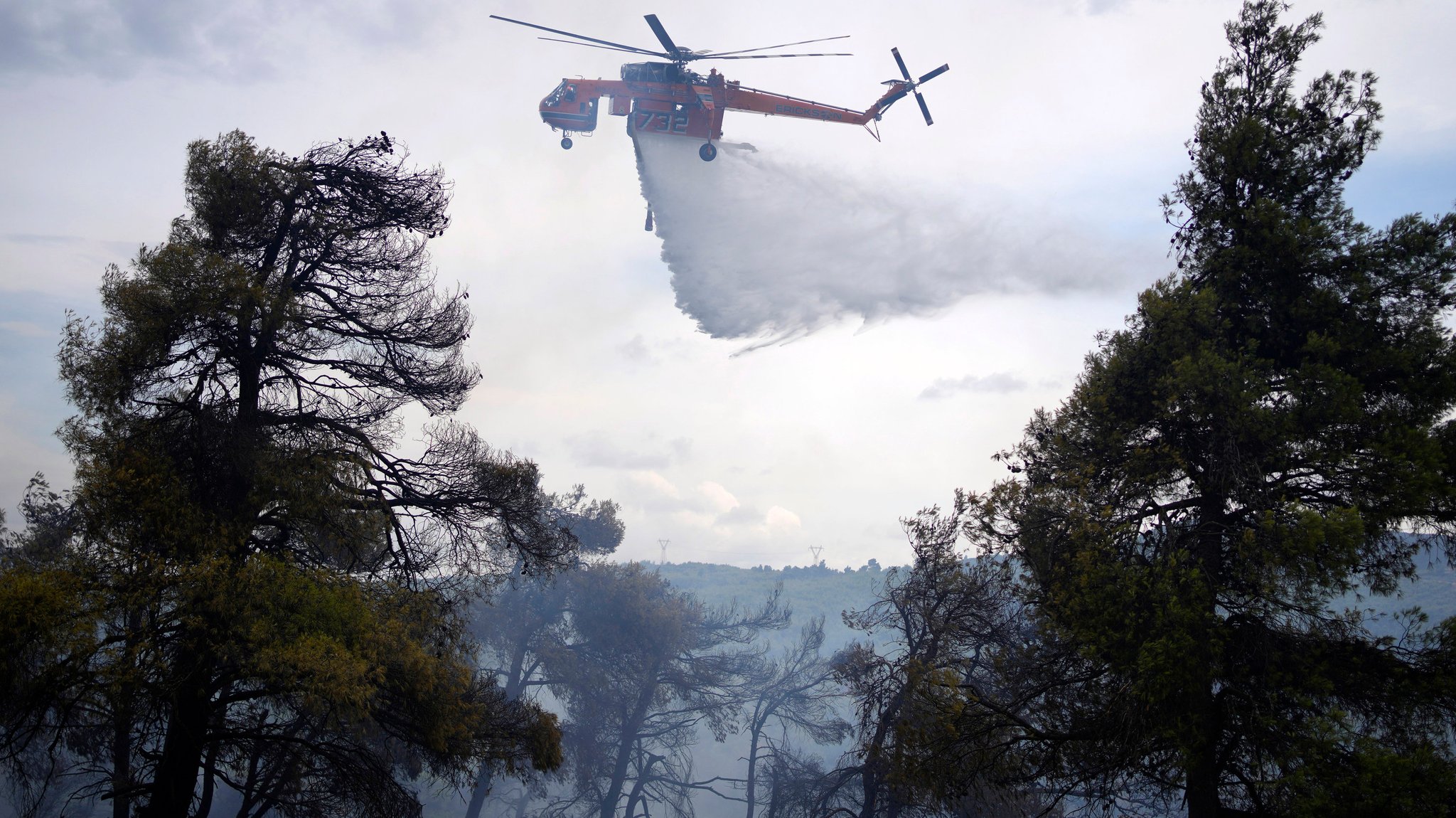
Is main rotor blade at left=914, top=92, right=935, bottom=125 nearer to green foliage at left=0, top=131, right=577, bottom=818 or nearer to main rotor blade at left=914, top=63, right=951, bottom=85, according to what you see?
main rotor blade at left=914, top=63, right=951, bottom=85

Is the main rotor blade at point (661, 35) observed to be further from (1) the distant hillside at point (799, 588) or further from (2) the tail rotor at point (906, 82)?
(1) the distant hillside at point (799, 588)

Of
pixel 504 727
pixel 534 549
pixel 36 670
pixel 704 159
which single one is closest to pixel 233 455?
pixel 36 670

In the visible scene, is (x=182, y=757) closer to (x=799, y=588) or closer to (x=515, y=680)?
(x=515, y=680)

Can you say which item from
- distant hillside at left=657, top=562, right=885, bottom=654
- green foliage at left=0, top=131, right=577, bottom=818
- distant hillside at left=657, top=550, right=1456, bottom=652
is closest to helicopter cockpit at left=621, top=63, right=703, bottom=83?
green foliage at left=0, top=131, right=577, bottom=818

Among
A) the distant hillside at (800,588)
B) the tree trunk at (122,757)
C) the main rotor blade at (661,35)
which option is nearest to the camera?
the tree trunk at (122,757)

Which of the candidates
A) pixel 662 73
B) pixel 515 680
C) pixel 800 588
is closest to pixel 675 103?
pixel 662 73

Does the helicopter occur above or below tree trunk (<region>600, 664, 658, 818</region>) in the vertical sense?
above

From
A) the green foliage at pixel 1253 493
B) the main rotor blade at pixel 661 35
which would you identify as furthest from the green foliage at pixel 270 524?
the main rotor blade at pixel 661 35

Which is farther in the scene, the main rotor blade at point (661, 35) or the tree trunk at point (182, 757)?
the main rotor blade at point (661, 35)

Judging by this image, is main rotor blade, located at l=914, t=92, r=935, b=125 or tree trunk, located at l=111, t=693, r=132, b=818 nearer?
tree trunk, located at l=111, t=693, r=132, b=818
